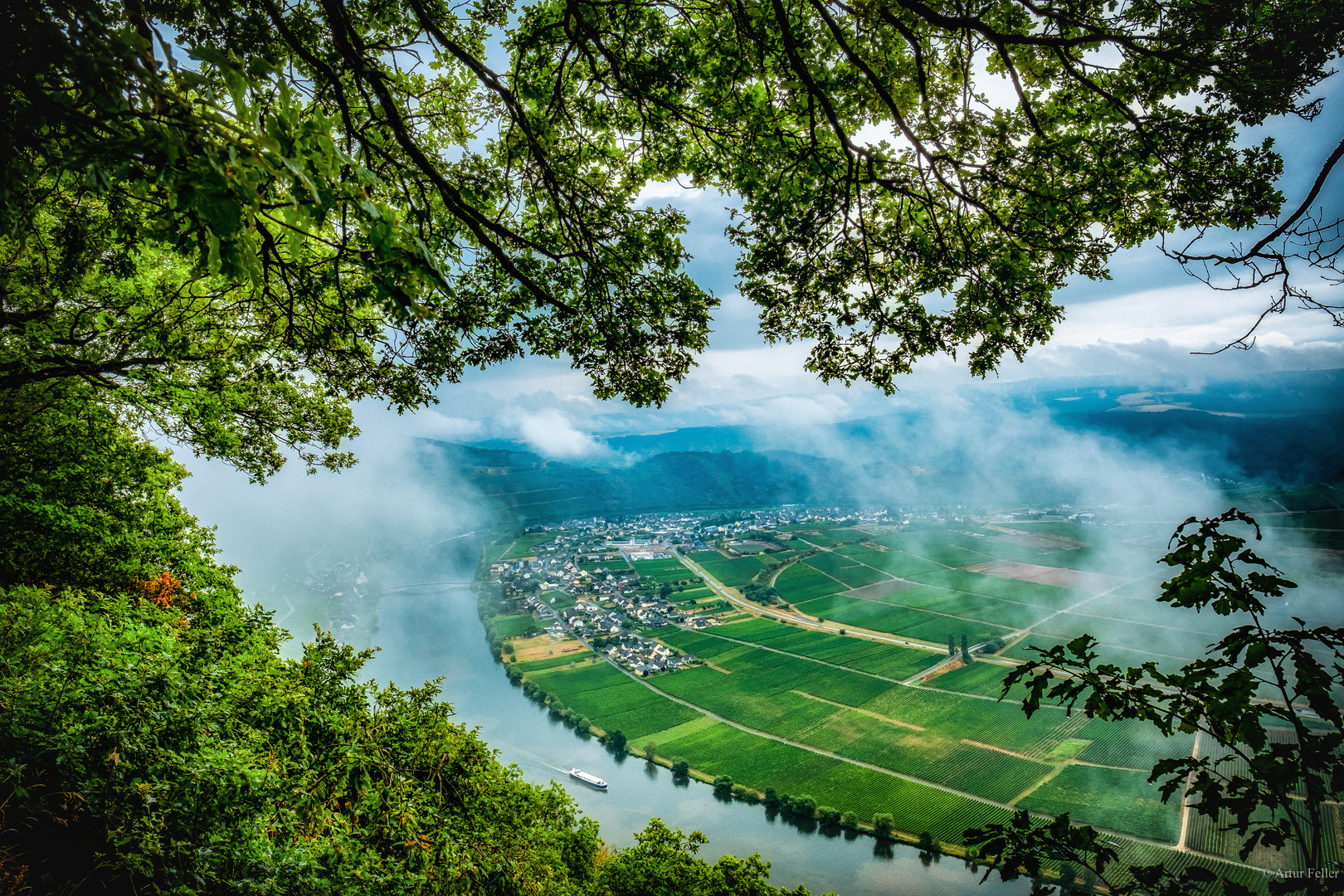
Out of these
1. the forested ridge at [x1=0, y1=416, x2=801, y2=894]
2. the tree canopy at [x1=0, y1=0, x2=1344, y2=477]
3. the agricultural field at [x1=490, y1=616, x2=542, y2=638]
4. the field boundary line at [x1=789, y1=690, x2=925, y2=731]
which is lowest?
the field boundary line at [x1=789, y1=690, x2=925, y2=731]

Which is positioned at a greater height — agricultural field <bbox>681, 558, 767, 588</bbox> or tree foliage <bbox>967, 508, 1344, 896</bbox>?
tree foliage <bbox>967, 508, 1344, 896</bbox>

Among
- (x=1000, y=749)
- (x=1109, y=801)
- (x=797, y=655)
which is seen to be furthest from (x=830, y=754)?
(x=1109, y=801)

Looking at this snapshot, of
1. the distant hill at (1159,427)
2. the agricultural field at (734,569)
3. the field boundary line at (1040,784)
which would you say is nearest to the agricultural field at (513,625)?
the agricultural field at (734,569)

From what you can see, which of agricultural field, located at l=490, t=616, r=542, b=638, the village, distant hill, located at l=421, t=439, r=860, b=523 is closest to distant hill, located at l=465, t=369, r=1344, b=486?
distant hill, located at l=421, t=439, r=860, b=523

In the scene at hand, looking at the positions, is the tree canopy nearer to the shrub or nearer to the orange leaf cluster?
the orange leaf cluster

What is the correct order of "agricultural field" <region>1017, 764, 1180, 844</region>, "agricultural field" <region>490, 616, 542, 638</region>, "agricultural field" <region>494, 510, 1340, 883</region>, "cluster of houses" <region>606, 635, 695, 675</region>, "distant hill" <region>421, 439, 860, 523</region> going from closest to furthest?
"agricultural field" <region>1017, 764, 1180, 844</region>
"agricultural field" <region>494, 510, 1340, 883</region>
"cluster of houses" <region>606, 635, 695, 675</region>
"agricultural field" <region>490, 616, 542, 638</region>
"distant hill" <region>421, 439, 860, 523</region>

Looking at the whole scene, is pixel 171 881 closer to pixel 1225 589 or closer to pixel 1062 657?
pixel 1062 657

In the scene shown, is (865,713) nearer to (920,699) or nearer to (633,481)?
(920,699)

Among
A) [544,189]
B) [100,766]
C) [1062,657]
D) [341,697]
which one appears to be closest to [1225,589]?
[1062,657]
